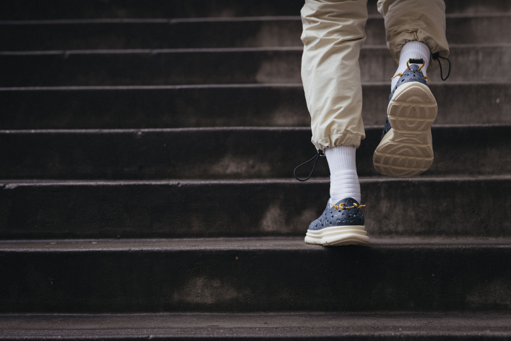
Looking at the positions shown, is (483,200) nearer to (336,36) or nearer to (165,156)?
(336,36)

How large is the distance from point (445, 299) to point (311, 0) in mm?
1077

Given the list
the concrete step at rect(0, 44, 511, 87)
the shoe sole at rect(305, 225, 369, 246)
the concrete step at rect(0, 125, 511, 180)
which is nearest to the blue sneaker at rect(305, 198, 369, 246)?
the shoe sole at rect(305, 225, 369, 246)

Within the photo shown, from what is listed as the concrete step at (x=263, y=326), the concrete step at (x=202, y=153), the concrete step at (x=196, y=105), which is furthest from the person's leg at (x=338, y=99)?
the concrete step at (x=196, y=105)

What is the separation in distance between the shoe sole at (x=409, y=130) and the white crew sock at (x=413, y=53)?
0.42 ft

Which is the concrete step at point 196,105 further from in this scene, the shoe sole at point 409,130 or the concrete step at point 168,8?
the concrete step at point 168,8

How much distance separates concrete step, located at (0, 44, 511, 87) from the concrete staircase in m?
0.03

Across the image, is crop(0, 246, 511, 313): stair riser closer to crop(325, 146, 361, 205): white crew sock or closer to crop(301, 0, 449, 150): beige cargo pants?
crop(325, 146, 361, 205): white crew sock

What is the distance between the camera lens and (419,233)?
4.54 ft

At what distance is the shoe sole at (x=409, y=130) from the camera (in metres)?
1.10

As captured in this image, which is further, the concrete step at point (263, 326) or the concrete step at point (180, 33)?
the concrete step at point (180, 33)

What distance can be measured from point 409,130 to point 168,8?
213 centimetres

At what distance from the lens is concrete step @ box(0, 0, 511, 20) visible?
2.58 m

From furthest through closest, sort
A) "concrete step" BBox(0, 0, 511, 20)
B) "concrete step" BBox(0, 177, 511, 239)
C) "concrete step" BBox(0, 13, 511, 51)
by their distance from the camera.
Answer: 1. "concrete step" BBox(0, 0, 511, 20)
2. "concrete step" BBox(0, 13, 511, 51)
3. "concrete step" BBox(0, 177, 511, 239)

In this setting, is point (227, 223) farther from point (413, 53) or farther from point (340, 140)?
point (413, 53)
